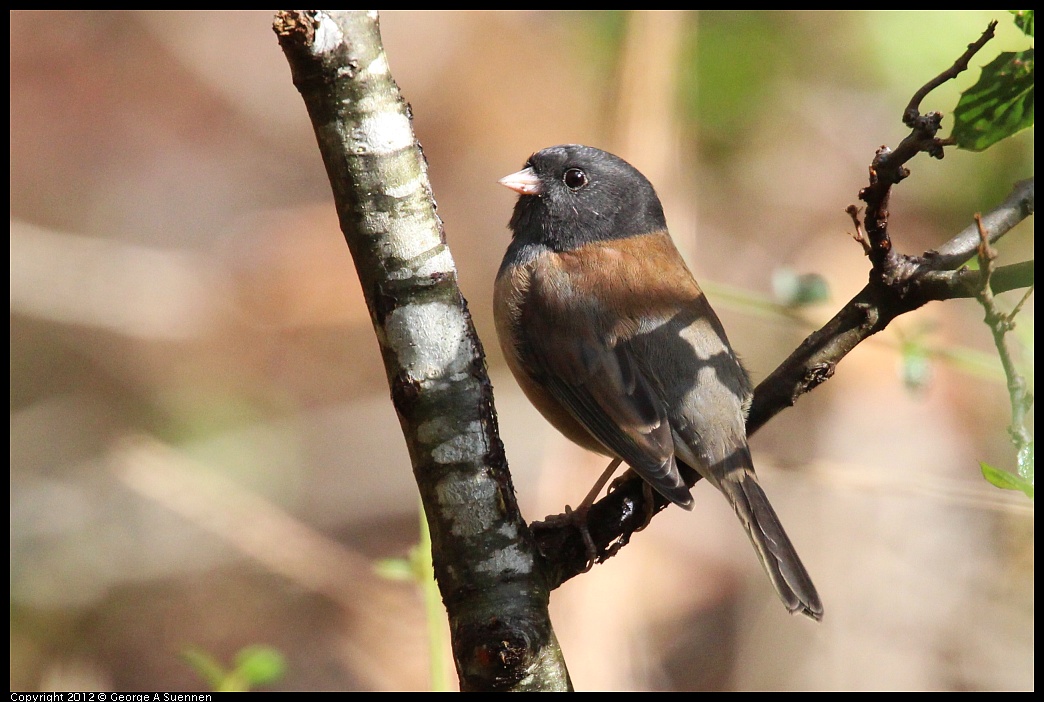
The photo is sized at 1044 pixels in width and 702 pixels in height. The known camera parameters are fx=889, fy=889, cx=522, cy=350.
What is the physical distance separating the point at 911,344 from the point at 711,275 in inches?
91.4

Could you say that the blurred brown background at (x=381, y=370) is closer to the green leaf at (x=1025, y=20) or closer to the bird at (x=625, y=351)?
the bird at (x=625, y=351)

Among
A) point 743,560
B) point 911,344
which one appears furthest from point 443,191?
point 911,344

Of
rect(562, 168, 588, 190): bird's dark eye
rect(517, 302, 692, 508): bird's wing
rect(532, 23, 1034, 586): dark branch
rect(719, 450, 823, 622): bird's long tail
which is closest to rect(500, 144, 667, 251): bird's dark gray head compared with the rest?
rect(562, 168, 588, 190): bird's dark eye

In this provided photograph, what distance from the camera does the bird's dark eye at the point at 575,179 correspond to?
3191mm

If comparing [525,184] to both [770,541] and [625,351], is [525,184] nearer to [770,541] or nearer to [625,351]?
[625,351]

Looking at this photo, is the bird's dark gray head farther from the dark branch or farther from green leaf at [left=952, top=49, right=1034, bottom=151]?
green leaf at [left=952, top=49, right=1034, bottom=151]

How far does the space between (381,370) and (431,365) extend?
3421mm

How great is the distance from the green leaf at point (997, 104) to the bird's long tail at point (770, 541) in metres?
1.11

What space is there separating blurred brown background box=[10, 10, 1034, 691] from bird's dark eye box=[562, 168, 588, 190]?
668 mm

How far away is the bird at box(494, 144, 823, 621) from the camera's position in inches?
93.0

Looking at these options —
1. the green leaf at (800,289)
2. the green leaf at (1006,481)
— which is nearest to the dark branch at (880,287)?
the green leaf at (1006,481)

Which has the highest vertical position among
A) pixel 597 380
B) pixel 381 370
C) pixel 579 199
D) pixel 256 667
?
pixel 381 370

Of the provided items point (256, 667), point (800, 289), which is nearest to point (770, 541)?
point (800, 289)

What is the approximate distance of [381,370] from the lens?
506cm
